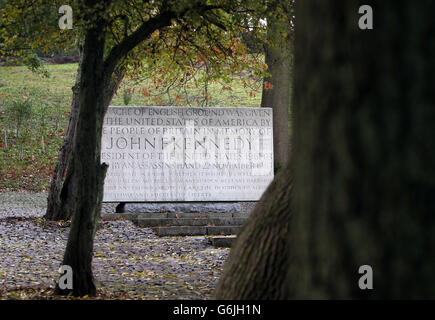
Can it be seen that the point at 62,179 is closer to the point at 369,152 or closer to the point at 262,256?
the point at 262,256

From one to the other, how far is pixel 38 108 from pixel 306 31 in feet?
89.4

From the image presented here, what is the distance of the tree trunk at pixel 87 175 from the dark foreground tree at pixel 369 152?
3941 millimetres

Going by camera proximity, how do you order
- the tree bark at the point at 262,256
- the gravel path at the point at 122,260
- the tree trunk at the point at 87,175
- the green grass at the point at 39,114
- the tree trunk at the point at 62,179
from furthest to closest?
the green grass at the point at 39,114, the tree trunk at the point at 62,179, the gravel path at the point at 122,260, the tree trunk at the point at 87,175, the tree bark at the point at 262,256

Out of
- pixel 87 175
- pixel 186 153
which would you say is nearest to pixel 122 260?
pixel 87 175

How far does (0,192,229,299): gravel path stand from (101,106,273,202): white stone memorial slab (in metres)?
2.00

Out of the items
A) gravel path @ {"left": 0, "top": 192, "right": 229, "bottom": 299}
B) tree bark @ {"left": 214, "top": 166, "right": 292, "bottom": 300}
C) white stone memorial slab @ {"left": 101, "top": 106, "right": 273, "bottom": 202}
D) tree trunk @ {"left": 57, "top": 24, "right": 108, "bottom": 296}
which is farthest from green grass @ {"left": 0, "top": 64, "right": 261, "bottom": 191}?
tree bark @ {"left": 214, "top": 166, "right": 292, "bottom": 300}

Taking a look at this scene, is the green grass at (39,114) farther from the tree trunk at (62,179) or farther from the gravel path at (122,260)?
the gravel path at (122,260)

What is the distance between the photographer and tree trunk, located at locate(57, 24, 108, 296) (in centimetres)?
552

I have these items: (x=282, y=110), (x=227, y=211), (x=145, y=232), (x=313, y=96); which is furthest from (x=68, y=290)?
→ (x=282, y=110)

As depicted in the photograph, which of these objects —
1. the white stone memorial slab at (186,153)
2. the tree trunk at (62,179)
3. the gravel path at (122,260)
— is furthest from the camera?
the white stone memorial slab at (186,153)

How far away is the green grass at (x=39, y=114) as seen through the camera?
1972 cm

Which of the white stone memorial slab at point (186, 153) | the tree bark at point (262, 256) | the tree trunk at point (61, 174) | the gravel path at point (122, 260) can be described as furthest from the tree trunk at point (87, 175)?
the white stone memorial slab at point (186, 153)

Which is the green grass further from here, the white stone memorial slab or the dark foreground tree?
the dark foreground tree

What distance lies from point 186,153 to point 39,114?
1492 cm
